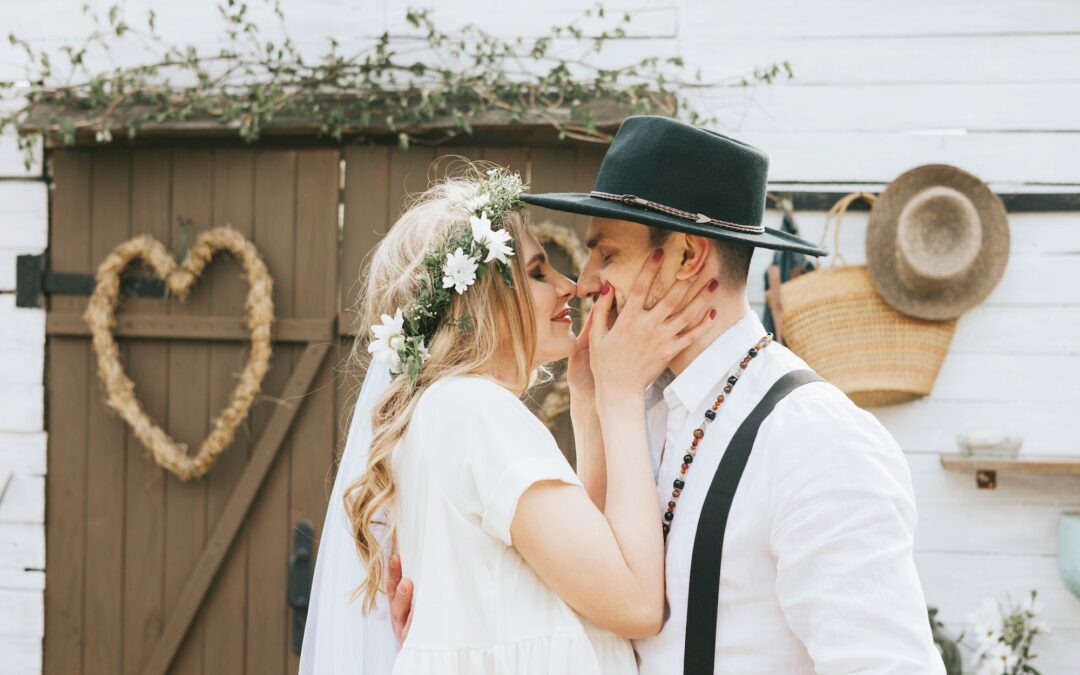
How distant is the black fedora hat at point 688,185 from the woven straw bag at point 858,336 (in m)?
1.65

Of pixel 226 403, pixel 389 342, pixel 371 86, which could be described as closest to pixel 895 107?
pixel 371 86

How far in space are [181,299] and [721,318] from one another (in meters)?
2.56

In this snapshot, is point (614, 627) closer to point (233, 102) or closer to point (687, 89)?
point (687, 89)

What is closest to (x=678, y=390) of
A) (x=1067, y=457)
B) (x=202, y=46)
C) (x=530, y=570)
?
(x=530, y=570)

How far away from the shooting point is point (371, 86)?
358 centimetres

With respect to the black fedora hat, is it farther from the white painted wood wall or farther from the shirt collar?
the white painted wood wall

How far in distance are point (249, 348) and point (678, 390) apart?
2379mm

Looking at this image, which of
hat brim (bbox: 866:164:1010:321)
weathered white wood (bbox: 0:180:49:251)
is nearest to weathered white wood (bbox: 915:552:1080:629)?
hat brim (bbox: 866:164:1010:321)

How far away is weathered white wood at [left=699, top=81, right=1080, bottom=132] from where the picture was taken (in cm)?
344

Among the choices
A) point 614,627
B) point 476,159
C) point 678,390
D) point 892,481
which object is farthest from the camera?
point 476,159

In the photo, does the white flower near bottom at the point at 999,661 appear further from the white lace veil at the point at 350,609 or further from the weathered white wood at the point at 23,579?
the weathered white wood at the point at 23,579

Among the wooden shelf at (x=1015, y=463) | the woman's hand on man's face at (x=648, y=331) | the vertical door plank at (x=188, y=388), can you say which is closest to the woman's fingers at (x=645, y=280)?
the woman's hand on man's face at (x=648, y=331)

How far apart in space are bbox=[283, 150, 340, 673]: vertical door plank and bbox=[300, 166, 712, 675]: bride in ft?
5.05

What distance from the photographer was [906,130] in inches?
138
